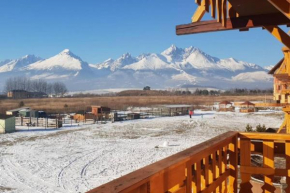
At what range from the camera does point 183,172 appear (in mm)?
2154

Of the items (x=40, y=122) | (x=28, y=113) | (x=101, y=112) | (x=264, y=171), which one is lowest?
(x=40, y=122)

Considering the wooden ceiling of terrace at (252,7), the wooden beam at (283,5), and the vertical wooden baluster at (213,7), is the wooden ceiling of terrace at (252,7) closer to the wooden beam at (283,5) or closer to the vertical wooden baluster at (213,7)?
the vertical wooden baluster at (213,7)

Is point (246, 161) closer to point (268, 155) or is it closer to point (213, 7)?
point (268, 155)

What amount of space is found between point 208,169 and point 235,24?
1.77m

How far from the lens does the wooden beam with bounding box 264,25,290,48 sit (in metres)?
3.58

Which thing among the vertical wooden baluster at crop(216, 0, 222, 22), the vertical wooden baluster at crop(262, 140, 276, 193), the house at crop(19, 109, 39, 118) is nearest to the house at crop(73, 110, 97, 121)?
the house at crop(19, 109, 39, 118)

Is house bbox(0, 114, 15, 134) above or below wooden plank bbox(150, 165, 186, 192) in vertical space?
below

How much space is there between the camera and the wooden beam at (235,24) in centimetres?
335

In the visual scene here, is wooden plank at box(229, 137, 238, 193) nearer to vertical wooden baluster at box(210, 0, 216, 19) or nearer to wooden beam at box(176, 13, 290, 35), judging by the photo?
wooden beam at box(176, 13, 290, 35)

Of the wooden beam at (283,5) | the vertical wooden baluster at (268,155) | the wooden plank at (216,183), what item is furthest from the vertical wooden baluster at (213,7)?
the wooden plank at (216,183)

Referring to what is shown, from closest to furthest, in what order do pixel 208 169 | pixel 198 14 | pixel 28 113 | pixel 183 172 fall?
pixel 183 172 < pixel 208 169 < pixel 198 14 < pixel 28 113

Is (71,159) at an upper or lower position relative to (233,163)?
lower

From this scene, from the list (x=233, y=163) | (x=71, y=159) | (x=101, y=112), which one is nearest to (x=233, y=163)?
(x=233, y=163)

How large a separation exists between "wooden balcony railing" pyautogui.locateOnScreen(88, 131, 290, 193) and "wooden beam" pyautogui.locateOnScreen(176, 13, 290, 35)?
4.18 ft
